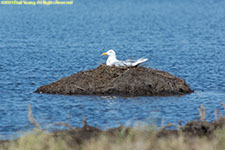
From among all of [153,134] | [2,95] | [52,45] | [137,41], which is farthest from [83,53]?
[153,134]

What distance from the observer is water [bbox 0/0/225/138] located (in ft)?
52.5

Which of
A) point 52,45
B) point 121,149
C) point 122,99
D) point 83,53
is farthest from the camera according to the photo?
point 52,45

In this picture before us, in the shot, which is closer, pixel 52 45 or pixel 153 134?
pixel 153 134

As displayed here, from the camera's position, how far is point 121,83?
1802 centimetres

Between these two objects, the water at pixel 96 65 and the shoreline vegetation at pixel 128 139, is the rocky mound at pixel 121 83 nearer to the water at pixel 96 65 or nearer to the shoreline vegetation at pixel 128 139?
the water at pixel 96 65

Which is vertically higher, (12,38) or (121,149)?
(12,38)

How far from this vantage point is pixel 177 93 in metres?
18.6

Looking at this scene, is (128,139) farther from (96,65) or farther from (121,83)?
(96,65)

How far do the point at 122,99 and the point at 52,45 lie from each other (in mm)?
20791

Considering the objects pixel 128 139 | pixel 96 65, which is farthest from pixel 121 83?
pixel 96 65

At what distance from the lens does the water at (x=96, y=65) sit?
1602cm

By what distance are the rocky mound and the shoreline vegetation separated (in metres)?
7.16

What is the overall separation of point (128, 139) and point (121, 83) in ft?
28.0

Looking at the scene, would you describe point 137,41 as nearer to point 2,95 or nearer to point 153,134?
point 2,95
